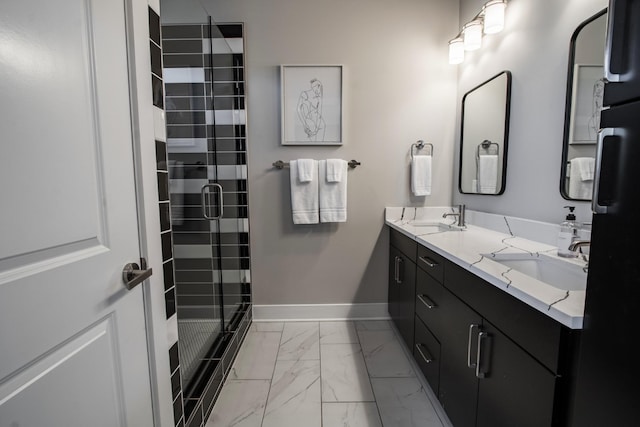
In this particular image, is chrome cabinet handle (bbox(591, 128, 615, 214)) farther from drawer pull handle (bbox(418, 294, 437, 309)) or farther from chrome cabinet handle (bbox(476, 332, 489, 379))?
drawer pull handle (bbox(418, 294, 437, 309))

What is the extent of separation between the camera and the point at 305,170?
2.09 meters

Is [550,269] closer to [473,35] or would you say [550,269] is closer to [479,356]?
[479,356]

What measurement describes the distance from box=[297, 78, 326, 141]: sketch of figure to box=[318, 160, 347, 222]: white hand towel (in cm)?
25

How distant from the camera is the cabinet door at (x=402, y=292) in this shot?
1.74 metres

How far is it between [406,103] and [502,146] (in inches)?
32.6

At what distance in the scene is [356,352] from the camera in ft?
6.17

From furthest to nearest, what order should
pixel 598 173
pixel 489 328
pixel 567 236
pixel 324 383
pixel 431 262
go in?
pixel 324 383, pixel 431 262, pixel 567 236, pixel 489 328, pixel 598 173

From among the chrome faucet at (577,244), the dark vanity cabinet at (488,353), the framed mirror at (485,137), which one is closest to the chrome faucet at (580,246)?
the chrome faucet at (577,244)

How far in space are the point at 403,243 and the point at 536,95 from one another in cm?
113

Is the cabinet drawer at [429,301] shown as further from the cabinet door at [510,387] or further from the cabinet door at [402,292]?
Result: the cabinet door at [510,387]

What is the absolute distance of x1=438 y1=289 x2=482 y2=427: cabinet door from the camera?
1.05 meters

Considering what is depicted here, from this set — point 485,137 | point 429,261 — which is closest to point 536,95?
point 485,137

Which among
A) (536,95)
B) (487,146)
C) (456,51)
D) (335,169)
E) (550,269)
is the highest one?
(456,51)

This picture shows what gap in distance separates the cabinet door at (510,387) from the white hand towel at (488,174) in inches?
44.7
